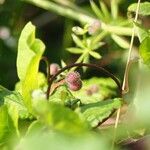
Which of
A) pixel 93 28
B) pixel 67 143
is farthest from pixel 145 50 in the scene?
pixel 93 28

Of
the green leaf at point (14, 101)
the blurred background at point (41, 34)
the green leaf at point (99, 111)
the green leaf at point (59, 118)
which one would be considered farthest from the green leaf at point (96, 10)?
the green leaf at point (59, 118)

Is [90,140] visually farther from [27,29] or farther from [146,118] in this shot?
[27,29]

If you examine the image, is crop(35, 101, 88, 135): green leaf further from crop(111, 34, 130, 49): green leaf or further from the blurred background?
the blurred background

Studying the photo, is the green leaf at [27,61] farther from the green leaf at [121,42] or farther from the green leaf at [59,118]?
the green leaf at [121,42]

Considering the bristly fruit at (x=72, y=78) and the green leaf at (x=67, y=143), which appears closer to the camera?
the green leaf at (x=67, y=143)

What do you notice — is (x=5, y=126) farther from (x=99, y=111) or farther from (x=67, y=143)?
(x=67, y=143)

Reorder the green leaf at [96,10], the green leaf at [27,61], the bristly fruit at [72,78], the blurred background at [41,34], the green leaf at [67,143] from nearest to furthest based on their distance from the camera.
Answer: the green leaf at [67,143] → the green leaf at [27,61] → the bristly fruit at [72,78] → the green leaf at [96,10] → the blurred background at [41,34]

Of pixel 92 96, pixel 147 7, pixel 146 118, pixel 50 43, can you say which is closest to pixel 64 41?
pixel 50 43
